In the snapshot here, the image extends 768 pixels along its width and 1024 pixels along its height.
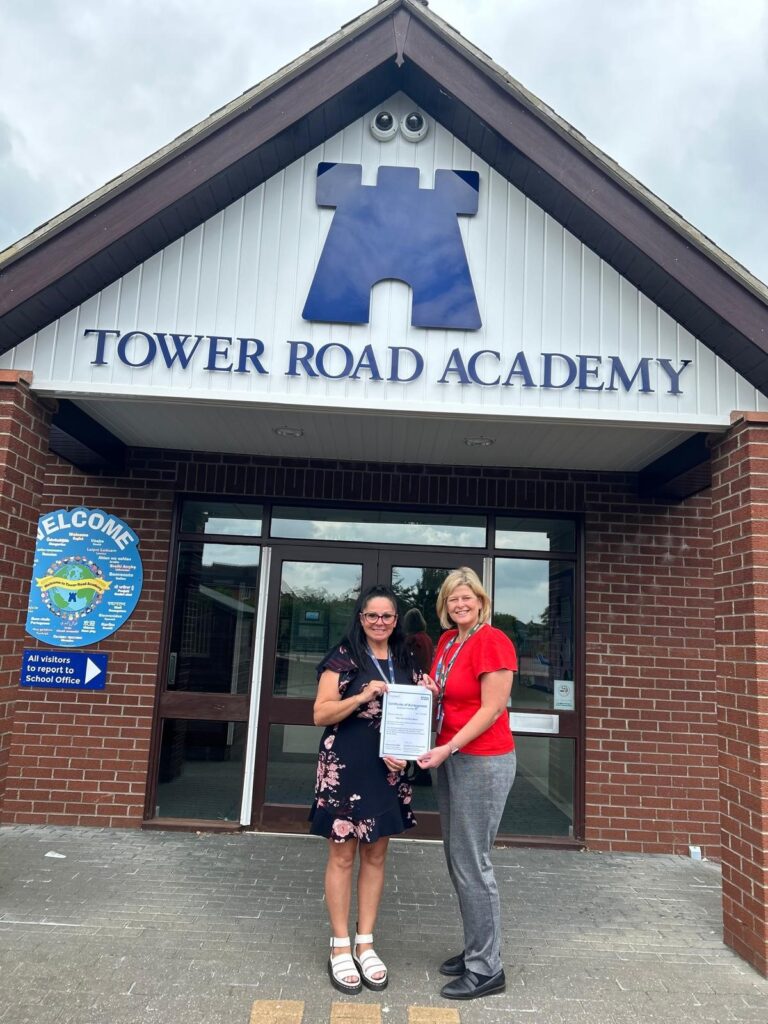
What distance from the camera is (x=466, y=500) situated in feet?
18.2

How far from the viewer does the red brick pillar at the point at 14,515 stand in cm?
374

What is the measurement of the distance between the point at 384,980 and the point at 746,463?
10.2 ft

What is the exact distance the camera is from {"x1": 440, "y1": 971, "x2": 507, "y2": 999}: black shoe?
308 cm

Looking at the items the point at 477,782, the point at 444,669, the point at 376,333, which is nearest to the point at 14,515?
the point at 376,333

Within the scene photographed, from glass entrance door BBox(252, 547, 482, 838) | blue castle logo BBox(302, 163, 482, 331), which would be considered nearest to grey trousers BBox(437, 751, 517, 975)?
glass entrance door BBox(252, 547, 482, 838)

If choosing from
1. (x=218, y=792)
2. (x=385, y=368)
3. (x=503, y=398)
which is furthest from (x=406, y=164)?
(x=218, y=792)

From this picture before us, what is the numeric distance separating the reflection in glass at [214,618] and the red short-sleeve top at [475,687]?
8.66ft

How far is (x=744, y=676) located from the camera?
12.1 feet

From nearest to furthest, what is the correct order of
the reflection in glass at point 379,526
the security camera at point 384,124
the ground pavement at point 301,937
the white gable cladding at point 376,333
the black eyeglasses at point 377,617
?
the ground pavement at point 301,937, the black eyeglasses at point 377,617, the white gable cladding at point 376,333, the security camera at point 384,124, the reflection in glass at point 379,526

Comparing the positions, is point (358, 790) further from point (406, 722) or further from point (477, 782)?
point (477, 782)

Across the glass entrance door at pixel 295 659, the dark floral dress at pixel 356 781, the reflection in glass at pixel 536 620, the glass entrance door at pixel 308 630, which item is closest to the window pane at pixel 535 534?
the reflection in glass at pixel 536 620

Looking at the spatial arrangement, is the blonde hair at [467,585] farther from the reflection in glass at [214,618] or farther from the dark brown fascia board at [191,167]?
the reflection in glass at [214,618]

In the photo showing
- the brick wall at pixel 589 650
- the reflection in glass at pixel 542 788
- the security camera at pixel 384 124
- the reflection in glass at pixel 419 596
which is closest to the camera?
the security camera at pixel 384 124

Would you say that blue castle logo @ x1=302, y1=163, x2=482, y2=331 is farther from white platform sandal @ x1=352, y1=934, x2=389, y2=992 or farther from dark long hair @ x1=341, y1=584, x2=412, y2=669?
white platform sandal @ x1=352, y1=934, x2=389, y2=992
